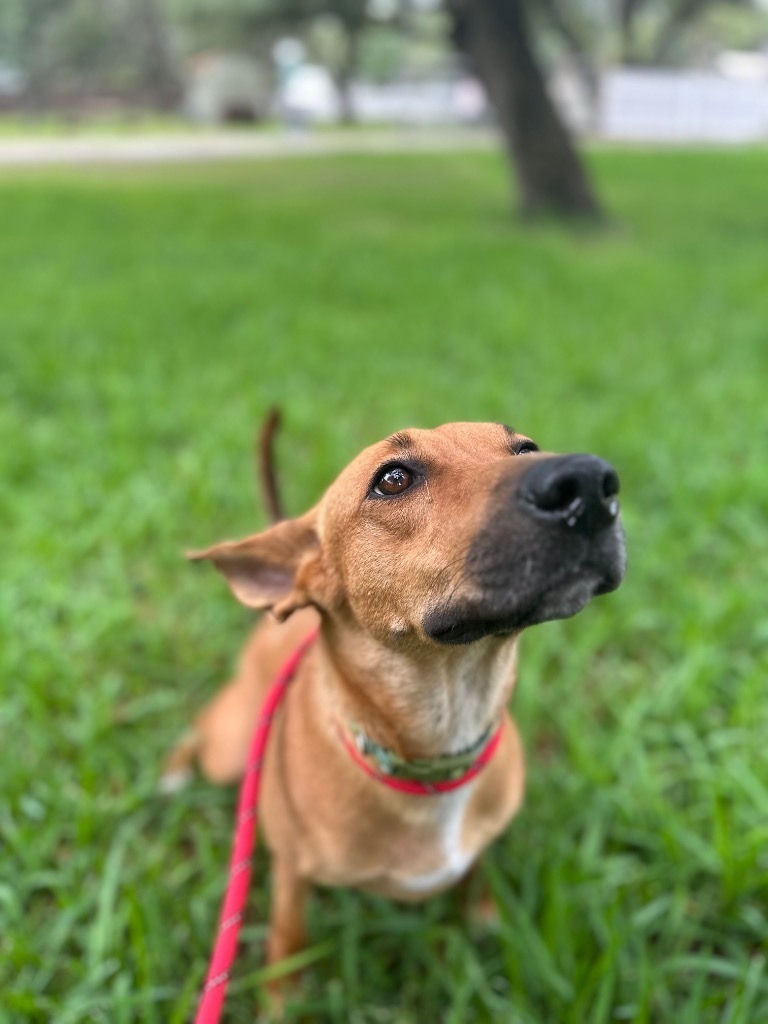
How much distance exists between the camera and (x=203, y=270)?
27.5 ft

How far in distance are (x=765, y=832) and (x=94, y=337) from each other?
18.8ft

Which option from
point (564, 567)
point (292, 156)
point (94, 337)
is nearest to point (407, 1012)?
point (564, 567)

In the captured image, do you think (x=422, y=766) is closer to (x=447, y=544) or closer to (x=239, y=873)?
(x=239, y=873)

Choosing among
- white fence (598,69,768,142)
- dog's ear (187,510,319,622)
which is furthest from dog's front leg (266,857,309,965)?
white fence (598,69,768,142)

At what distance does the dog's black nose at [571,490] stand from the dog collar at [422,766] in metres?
0.77

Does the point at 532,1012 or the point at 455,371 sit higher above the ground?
the point at 532,1012

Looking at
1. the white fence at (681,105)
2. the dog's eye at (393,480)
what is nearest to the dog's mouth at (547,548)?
the dog's eye at (393,480)

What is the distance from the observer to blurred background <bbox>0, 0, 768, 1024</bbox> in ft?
7.40

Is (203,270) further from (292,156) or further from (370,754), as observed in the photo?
(292,156)

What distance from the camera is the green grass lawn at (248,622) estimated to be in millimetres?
2232

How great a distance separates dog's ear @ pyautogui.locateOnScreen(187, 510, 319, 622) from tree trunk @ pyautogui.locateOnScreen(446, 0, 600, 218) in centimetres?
1050

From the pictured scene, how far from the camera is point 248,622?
3475mm

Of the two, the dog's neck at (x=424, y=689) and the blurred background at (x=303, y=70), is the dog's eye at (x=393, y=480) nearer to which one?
the dog's neck at (x=424, y=689)

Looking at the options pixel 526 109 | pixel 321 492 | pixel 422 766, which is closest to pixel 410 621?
pixel 422 766
